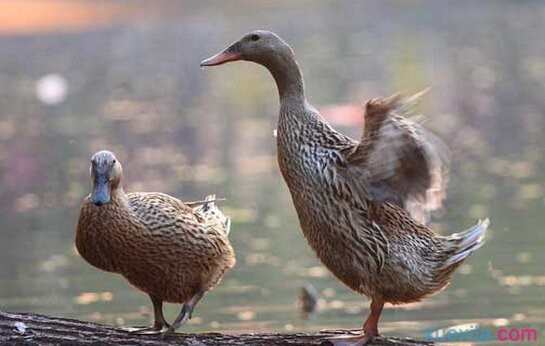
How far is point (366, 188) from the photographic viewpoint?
23.2ft

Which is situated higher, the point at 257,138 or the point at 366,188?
the point at 257,138

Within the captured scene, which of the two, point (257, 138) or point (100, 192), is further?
point (257, 138)

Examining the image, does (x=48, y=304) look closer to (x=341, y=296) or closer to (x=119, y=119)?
(x=341, y=296)

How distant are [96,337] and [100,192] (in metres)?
0.68

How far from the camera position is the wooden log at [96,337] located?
7086 mm

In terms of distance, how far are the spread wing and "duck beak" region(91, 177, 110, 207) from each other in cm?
115

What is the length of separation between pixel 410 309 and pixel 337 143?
3002 millimetres

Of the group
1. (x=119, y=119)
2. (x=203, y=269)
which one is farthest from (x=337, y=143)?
(x=119, y=119)

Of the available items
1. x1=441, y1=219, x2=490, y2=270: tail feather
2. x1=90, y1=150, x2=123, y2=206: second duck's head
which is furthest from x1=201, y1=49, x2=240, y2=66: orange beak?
x1=441, y1=219, x2=490, y2=270: tail feather

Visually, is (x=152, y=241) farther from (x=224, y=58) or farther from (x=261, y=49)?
(x=261, y=49)

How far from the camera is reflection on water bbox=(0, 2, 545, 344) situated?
10438mm

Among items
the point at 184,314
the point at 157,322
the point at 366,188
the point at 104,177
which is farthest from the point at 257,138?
the point at 366,188

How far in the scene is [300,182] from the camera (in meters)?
7.10

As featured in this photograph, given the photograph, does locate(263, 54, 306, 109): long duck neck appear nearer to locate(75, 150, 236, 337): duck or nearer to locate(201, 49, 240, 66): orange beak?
locate(201, 49, 240, 66): orange beak
